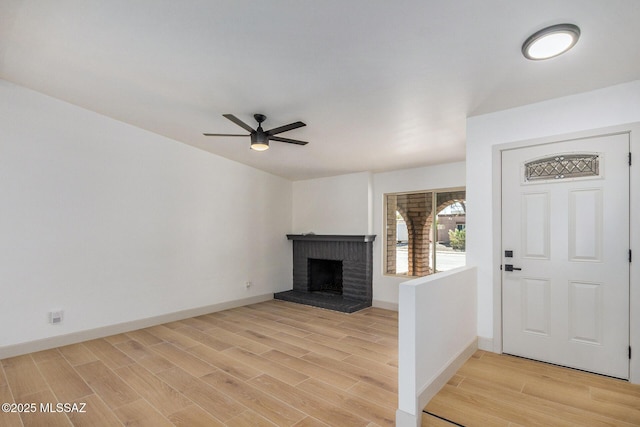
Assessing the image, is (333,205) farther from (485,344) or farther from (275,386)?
(275,386)

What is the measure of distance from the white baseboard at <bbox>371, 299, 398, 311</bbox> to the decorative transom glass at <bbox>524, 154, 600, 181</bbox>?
3028 mm

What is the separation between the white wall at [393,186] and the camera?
483cm

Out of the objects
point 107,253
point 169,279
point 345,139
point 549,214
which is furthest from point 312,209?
point 549,214

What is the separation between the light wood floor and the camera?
210cm

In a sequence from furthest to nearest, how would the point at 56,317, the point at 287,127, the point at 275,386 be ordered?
the point at 56,317, the point at 287,127, the point at 275,386

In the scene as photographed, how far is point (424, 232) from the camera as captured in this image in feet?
16.8

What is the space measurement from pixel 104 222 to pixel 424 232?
4594mm

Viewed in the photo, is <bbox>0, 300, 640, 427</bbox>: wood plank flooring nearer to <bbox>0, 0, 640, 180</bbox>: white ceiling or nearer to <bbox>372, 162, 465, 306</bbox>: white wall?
<bbox>372, 162, 465, 306</bbox>: white wall

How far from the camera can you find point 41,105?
140 inches

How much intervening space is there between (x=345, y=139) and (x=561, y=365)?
3.25 m

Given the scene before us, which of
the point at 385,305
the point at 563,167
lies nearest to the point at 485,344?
the point at 563,167

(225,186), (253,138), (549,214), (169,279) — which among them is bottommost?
(169,279)

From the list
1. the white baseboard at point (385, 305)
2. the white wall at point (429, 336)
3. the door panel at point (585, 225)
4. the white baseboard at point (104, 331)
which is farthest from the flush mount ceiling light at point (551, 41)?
the white baseboard at point (104, 331)

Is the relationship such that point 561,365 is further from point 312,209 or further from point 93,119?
point 93,119
